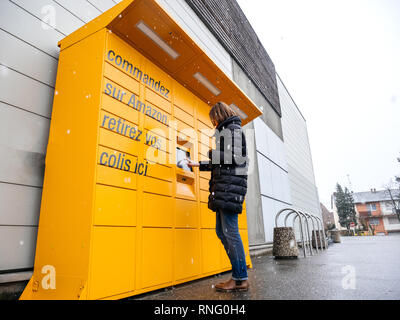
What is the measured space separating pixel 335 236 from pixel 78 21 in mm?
10247

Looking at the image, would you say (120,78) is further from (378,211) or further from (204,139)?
(378,211)

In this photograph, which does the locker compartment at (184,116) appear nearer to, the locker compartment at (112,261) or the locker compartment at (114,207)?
the locker compartment at (114,207)

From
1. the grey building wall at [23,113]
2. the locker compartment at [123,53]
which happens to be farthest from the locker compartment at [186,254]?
the locker compartment at [123,53]

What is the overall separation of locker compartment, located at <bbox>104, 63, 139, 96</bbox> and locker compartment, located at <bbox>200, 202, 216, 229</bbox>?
1458mm

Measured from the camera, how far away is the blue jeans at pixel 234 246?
2213 mm

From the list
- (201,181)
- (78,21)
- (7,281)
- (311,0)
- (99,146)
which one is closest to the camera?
(7,281)

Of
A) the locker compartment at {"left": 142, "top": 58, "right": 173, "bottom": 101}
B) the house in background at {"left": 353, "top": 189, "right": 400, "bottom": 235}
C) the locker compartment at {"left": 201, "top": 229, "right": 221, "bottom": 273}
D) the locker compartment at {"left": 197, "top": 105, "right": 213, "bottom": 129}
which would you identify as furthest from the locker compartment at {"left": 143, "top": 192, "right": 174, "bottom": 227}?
the house in background at {"left": 353, "top": 189, "right": 400, "bottom": 235}

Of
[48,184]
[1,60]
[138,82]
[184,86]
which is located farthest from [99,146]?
[184,86]

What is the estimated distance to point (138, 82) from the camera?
94.8 inches

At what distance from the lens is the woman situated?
2215 mm

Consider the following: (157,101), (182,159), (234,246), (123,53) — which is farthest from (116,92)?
(234,246)

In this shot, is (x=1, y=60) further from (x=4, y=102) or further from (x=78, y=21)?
(x=78, y=21)

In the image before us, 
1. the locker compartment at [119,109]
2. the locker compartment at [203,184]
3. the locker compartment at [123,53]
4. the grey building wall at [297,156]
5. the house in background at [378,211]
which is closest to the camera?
Answer: the locker compartment at [119,109]

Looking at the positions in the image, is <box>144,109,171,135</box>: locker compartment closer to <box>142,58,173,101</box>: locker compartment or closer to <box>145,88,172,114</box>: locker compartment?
A: <box>145,88,172,114</box>: locker compartment
